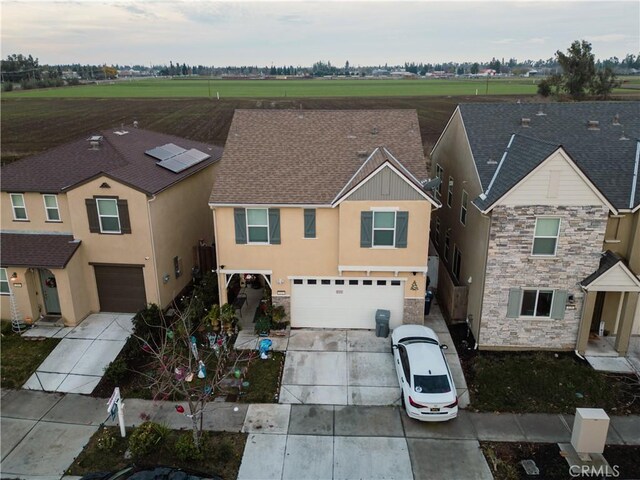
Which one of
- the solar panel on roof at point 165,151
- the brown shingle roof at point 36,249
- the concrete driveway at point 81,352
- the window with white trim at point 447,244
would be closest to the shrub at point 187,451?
the concrete driveway at point 81,352

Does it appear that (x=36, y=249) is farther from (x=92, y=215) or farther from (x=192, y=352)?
(x=192, y=352)

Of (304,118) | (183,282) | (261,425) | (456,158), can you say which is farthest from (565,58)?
(261,425)

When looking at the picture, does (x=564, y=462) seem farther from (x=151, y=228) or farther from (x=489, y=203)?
(x=151, y=228)

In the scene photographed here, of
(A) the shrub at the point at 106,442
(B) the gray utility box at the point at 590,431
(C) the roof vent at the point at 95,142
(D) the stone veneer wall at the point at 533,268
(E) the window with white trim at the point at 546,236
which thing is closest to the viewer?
(B) the gray utility box at the point at 590,431

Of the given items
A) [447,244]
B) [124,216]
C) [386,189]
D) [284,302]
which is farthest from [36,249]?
[447,244]

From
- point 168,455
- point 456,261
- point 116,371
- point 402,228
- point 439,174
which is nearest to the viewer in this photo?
point 168,455

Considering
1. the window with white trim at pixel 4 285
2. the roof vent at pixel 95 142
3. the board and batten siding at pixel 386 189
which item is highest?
the roof vent at pixel 95 142

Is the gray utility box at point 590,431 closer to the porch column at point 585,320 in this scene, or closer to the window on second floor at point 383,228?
the porch column at point 585,320
